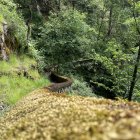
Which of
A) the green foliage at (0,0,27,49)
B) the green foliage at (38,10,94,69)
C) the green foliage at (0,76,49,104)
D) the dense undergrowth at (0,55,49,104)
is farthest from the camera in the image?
the green foliage at (38,10,94,69)

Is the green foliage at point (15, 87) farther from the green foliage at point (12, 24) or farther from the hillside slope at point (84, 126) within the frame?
the hillside slope at point (84, 126)

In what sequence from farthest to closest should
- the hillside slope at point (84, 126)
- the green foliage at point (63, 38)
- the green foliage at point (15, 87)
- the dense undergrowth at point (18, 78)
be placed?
the green foliage at point (63, 38), the dense undergrowth at point (18, 78), the green foliage at point (15, 87), the hillside slope at point (84, 126)

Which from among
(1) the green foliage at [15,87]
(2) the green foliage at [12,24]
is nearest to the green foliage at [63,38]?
(2) the green foliage at [12,24]

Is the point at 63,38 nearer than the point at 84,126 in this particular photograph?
No

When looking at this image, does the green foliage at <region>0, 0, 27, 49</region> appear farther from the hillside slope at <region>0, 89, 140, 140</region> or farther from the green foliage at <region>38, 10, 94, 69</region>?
the hillside slope at <region>0, 89, 140, 140</region>

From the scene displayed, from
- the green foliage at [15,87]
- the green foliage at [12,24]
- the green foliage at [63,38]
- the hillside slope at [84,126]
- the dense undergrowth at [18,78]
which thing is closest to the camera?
the hillside slope at [84,126]

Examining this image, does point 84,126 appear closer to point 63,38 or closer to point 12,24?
point 12,24

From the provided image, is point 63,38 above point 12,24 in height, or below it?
below

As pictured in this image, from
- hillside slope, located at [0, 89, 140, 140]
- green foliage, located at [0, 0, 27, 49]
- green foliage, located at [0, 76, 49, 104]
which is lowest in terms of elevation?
green foliage, located at [0, 76, 49, 104]

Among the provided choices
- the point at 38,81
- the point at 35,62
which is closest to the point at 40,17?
the point at 35,62

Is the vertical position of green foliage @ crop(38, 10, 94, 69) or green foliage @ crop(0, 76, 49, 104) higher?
green foliage @ crop(38, 10, 94, 69)

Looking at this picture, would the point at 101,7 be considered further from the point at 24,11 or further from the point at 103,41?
the point at 24,11

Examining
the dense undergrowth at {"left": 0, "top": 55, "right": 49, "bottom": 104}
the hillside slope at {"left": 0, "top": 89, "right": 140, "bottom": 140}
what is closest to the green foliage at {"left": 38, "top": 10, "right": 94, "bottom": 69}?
the dense undergrowth at {"left": 0, "top": 55, "right": 49, "bottom": 104}

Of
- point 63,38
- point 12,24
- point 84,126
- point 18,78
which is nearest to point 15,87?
point 18,78
